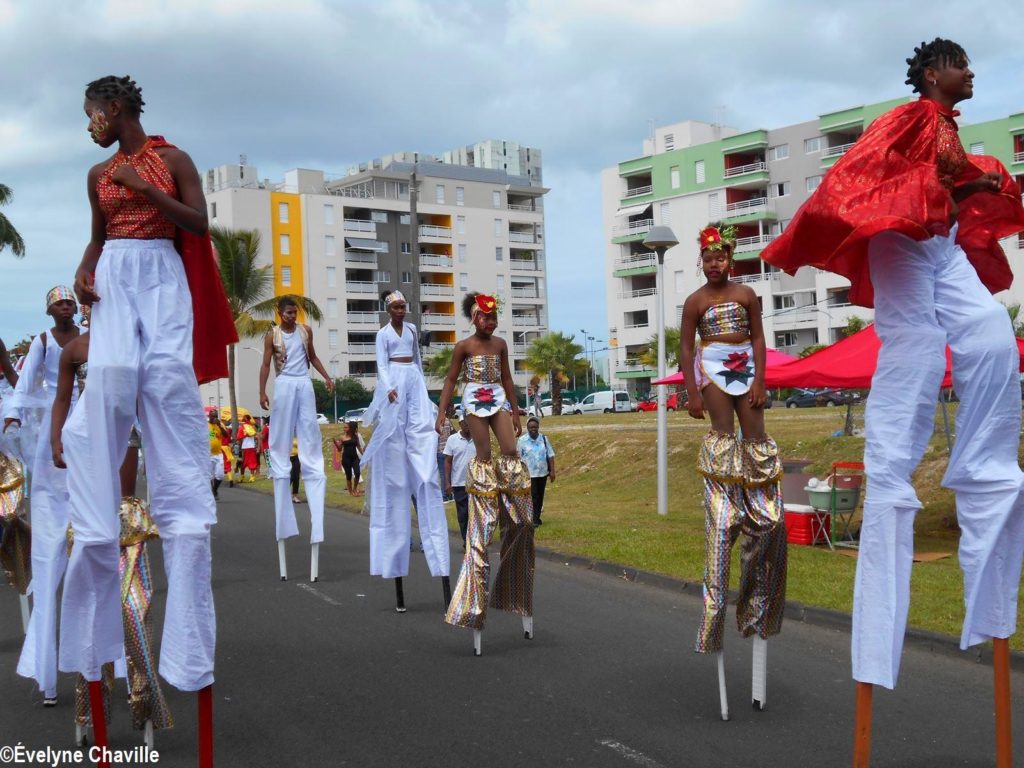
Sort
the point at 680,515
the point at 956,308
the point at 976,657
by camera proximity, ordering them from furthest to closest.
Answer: the point at 680,515 < the point at 976,657 < the point at 956,308

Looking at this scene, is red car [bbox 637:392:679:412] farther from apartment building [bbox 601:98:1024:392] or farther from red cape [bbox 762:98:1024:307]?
red cape [bbox 762:98:1024:307]

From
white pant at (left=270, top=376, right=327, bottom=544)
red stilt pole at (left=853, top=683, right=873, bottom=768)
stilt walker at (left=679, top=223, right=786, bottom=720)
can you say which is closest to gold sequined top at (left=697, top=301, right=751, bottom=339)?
stilt walker at (left=679, top=223, right=786, bottom=720)

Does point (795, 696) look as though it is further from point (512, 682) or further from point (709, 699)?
point (512, 682)

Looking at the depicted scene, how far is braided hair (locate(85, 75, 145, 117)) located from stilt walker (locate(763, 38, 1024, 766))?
2798 mm

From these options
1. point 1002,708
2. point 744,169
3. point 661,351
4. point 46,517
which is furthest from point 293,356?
point 744,169

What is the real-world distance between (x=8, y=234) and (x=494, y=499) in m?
36.0

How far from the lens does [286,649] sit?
766cm

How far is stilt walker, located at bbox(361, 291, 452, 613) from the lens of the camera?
9.50 m

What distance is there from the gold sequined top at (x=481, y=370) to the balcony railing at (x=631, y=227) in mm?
82136

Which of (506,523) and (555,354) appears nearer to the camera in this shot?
(506,523)

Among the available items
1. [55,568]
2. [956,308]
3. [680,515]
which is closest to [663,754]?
[956,308]

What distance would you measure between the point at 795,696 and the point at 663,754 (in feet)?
4.64

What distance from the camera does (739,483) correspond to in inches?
231

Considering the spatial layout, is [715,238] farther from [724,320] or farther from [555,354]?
[555,354]
